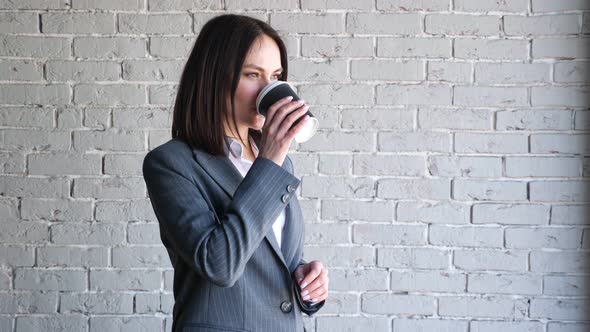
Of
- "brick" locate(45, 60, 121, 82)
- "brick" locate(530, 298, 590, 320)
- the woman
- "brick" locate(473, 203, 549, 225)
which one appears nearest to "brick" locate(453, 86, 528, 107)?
"brick" locate(473, 203, 549, 225)

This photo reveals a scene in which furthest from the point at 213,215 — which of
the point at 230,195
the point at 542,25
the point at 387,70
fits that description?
the point at 542,25

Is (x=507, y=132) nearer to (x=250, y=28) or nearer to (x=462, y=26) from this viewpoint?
(x=462, y=26)

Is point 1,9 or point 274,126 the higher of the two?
point 1,9

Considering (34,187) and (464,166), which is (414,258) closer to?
(464,166)

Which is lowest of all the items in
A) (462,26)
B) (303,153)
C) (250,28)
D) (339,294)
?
(339,294)

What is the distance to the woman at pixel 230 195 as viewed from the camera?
3.64ft

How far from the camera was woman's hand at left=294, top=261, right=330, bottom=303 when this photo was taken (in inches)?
49.9

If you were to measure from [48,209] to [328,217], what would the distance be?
3.22 feet

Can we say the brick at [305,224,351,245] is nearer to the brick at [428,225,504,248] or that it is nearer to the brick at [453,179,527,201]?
the brick at [428,225,504,248]

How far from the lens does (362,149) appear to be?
2.23 metres

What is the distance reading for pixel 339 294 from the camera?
2.26 metres

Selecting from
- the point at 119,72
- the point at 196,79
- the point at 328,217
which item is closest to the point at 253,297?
the point at 196,79

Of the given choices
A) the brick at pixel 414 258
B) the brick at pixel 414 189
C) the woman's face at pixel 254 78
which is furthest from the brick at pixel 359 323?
the woman's face at pixel 254 78

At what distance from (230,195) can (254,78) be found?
23 cm
